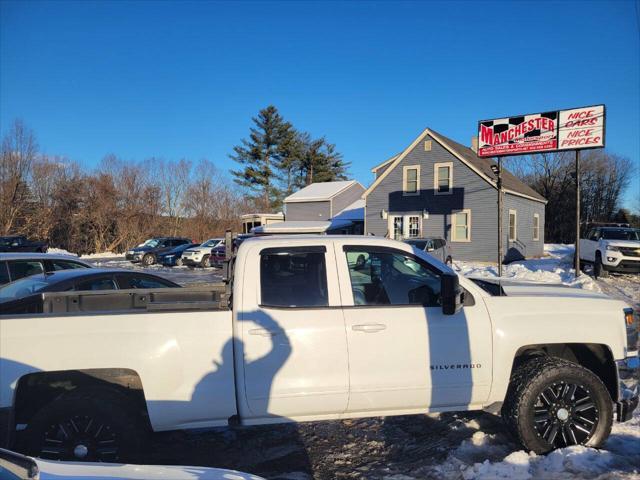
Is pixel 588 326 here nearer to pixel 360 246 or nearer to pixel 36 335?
pixel 360 246

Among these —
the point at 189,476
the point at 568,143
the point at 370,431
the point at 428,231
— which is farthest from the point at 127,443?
the point at 428,231

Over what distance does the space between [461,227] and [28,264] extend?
2339 cm

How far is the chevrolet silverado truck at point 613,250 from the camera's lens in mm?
15594

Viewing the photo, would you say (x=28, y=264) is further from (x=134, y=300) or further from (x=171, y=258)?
(x=171, y=258)

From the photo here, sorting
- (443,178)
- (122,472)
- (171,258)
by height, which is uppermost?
(443,178)

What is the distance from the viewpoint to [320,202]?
37.9 metres

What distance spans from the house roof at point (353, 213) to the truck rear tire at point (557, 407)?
1197 inches

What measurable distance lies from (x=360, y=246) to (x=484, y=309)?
1.18 metres

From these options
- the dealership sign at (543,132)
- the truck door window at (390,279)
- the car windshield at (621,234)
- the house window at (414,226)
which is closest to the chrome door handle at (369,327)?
the truck door window at (390,279)

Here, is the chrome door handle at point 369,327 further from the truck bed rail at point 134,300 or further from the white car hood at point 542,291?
the white car hood at point 542,291

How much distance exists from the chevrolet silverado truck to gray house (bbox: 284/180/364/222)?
22113mm

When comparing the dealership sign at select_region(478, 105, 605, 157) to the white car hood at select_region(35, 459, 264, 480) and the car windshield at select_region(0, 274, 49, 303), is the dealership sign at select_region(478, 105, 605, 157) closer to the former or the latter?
the car windshield at select_region(0, 274, 49, 303)

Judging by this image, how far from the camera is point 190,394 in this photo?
332 cm

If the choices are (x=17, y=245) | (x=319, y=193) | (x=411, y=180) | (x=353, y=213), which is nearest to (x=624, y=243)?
(x=411, y=180)
